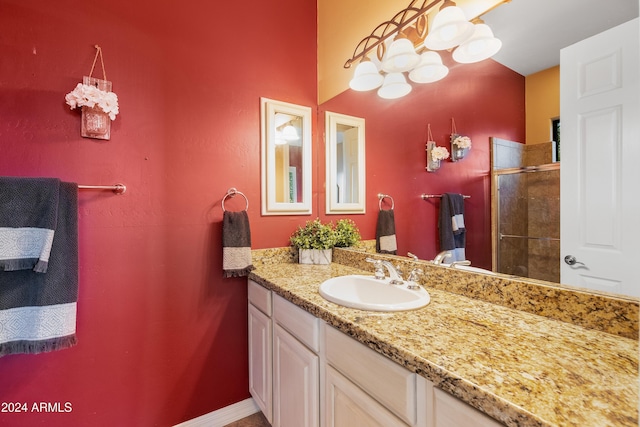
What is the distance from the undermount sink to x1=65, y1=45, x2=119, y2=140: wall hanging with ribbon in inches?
47.4

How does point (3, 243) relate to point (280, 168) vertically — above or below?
below

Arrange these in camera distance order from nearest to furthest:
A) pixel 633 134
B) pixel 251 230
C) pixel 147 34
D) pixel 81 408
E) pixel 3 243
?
pixel 633 134
pixel 3 243
pixel 81 408
pixel 147 34
pixel 251 230

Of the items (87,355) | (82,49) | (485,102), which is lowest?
(87,355)

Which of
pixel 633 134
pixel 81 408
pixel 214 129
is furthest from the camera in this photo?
pixel 214 129

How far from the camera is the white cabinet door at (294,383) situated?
103cm

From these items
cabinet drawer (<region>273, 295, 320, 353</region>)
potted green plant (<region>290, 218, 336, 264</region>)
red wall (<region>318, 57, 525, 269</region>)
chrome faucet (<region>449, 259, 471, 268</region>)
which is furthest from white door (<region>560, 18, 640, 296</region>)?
potted green plant (<region>290, 218, 336, 264</region>)

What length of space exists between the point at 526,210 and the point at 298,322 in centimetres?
90

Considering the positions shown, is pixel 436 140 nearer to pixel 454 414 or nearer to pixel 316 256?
pixel 316 256

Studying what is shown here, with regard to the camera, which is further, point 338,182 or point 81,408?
point 338,182

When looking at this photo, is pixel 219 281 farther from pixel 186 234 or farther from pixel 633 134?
pixel 633 134

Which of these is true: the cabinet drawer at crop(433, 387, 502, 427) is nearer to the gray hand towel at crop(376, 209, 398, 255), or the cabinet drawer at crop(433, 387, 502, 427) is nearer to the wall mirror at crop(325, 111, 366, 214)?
the gray hand towel at crop(376, 209, 398, 255)

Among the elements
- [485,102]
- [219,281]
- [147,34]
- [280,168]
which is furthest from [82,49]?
[485,102]

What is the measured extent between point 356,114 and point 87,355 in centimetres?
185

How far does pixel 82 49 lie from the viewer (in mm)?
1273
